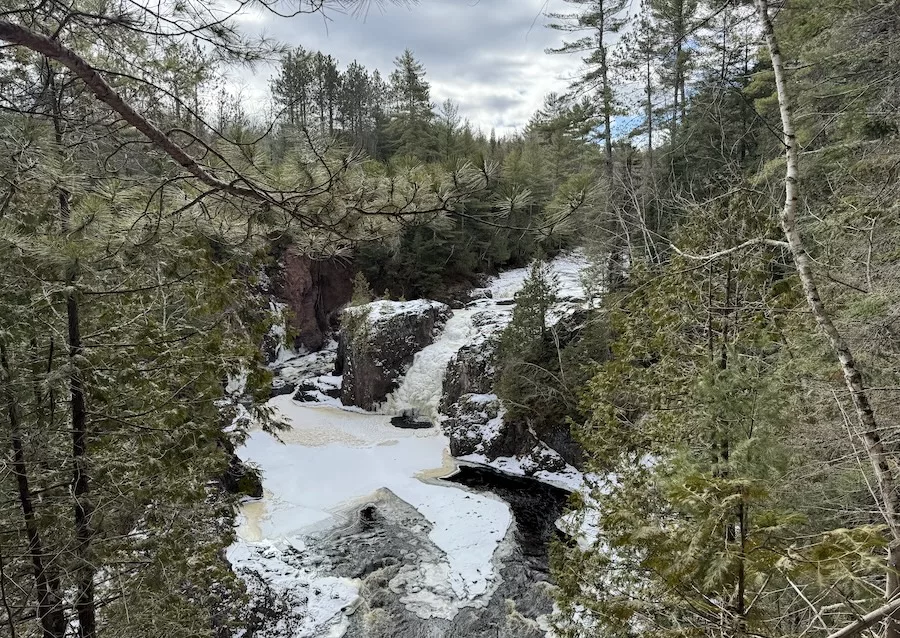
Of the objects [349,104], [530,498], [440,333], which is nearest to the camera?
[530,498]

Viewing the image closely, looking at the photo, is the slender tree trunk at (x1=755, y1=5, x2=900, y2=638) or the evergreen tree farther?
the evergreen tree

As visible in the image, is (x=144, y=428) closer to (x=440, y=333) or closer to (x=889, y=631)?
(x=889, y=631)

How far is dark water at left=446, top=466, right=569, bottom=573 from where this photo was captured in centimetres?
866

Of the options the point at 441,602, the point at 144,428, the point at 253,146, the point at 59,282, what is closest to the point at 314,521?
the point at 441,602

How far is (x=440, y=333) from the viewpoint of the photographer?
17031 millimetres

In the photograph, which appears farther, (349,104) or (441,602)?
(349,104)

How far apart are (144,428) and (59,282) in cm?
109

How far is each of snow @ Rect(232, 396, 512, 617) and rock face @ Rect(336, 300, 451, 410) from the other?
3.44 feet

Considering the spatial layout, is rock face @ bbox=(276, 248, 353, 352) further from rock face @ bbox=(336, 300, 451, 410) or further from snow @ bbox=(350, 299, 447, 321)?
rock face @ bbox=(336, 300, 451, 410)

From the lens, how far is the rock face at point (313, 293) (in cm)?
2028

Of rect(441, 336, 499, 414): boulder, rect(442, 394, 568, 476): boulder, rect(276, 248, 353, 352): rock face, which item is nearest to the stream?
rect(442, 394, 568, 476): boulder

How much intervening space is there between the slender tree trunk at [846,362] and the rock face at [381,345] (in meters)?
14.7

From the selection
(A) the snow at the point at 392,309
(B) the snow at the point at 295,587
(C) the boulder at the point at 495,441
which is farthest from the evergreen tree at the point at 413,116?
(B) the snow at the point at 295,587

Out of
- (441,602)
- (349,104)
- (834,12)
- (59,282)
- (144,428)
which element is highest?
(349,104)
